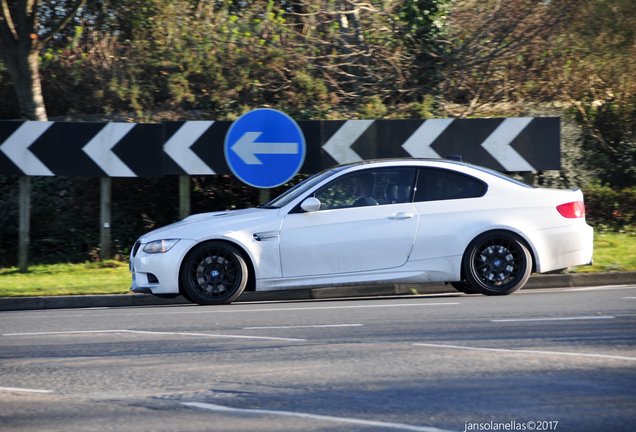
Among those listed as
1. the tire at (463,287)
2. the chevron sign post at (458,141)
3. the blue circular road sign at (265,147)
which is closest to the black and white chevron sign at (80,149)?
the blue circular road sign at (265,147)

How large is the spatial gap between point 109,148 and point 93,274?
81.6 inches

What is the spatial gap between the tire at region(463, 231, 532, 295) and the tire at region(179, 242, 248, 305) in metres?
2.58

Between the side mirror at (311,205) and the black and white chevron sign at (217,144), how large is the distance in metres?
3.33

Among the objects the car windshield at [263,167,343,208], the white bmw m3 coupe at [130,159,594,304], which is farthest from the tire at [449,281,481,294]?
the car windshield at [263,167,343,208]

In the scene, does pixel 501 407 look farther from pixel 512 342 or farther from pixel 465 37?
pixel 465 37

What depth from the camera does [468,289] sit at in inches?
327

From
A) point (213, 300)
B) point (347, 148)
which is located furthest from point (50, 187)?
point (213, 300)

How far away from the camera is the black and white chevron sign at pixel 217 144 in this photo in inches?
412

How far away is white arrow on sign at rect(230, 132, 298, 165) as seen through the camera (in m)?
9.33

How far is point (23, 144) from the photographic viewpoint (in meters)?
10.6

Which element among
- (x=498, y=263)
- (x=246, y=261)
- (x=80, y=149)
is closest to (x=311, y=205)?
(x=246, y=261)

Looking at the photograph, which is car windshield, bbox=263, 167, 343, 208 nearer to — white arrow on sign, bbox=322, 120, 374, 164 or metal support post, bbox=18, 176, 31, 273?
white arrow on sign, bbox=322, 120, 374, 164

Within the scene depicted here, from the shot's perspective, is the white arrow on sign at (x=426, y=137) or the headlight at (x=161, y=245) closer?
the headlight at (x=161, y=245)

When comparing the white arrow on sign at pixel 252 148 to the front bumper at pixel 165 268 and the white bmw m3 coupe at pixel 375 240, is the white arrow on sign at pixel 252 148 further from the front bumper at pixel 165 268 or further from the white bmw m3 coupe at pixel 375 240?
the front bumper at pixel 165 268
